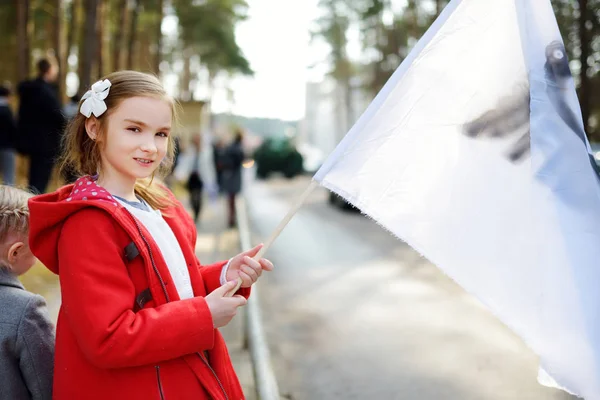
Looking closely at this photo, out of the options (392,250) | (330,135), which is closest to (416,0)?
(392,250)

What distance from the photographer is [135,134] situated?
2146 mm

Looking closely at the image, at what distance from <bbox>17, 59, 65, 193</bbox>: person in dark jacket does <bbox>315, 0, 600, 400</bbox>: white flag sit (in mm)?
7189

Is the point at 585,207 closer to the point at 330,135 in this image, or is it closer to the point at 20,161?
the point at 20,161

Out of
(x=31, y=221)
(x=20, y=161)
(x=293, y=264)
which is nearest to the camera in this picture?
(x=31, y=221)

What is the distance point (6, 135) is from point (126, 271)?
901cm

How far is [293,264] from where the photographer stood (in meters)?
11.7

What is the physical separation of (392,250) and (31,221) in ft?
37.7

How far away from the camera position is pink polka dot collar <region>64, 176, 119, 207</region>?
2068mm

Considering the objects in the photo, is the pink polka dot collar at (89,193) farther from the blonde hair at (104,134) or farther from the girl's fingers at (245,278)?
the girl's fingers at (245,278)

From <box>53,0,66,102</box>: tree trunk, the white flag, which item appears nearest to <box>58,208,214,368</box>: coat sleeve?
the white flag

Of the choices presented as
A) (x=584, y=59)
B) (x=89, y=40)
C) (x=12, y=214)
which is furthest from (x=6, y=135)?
(x=12, y=214)

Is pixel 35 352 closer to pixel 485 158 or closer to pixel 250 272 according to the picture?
pixel 250 272

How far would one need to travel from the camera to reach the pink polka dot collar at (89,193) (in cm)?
207

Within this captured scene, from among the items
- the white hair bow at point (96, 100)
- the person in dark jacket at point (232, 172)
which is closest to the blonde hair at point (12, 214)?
the white hair bow at point (96, 100)
